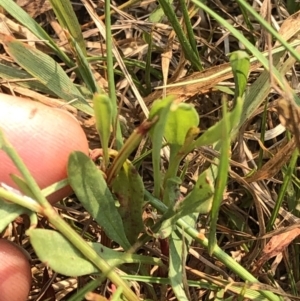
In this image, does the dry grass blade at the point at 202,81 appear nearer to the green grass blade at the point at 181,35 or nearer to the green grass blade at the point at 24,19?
the green grass blade at the point at 181,35

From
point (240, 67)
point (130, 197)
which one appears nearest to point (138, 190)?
point (130, 197)

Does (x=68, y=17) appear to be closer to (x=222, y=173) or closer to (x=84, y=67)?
(x=84, y=67)

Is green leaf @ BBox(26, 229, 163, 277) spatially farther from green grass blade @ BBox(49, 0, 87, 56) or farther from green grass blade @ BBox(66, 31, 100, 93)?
green grass blade @ BBox(49, 0, 87, 56)

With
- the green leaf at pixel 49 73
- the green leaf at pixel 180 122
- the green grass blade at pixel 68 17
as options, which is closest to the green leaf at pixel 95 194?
the green leaf at pixel 180 122

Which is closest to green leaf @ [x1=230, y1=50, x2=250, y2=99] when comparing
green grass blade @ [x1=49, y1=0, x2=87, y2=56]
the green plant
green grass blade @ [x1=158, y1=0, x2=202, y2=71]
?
the green plant

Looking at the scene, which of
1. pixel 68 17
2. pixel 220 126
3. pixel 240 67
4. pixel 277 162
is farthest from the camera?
pixel 68 17

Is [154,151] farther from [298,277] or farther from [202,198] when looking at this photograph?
[298,277]
